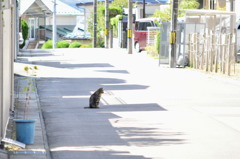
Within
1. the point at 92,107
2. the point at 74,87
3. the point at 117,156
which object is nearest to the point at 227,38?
the point at 74,87

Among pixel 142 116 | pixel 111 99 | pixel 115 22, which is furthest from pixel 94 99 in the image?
pixel 115 22

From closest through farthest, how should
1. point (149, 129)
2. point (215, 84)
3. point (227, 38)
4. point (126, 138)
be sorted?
point (126, 138)
point (149, 129)
point (215, 84)
point (227, 38)

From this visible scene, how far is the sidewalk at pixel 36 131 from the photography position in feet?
35.1

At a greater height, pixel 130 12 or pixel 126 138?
pixel 130 12

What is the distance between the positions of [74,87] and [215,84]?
5.12 metres

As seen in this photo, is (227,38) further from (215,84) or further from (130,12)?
(130,12)

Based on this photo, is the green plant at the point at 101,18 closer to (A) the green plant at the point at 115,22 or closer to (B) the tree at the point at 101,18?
(B) the tree at the point at 101,18

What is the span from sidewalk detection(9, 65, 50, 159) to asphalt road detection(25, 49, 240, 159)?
0.63 ft

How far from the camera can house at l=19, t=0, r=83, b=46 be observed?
218ft

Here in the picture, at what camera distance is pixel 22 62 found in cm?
3528

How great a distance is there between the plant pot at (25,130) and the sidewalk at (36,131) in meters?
0.16

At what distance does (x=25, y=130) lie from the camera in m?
11.6

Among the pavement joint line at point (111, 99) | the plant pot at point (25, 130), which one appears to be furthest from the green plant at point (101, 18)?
the plant pot at point (25, 130)

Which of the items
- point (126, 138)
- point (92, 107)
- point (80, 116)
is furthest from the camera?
point (92, 107)
